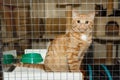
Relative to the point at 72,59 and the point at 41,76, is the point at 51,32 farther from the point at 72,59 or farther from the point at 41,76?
the point at 41,76

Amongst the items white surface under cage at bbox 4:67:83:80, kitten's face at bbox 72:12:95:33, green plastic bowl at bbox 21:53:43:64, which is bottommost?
white surface under cage at bbox 4:67:83:80

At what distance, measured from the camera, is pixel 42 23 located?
8.55 feet

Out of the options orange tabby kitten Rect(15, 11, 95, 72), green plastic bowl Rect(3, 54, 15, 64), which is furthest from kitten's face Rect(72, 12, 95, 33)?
green plastic bowl Rect(3, 54, 15, 64)

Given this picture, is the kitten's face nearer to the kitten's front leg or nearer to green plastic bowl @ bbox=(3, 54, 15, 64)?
the kitten's front leg

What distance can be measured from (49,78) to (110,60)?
121 cm

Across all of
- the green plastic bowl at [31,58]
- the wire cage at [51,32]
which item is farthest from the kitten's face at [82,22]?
the green plastic bowl at [31,58]

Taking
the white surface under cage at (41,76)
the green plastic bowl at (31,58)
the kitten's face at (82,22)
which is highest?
the kitten's face at (82,22)

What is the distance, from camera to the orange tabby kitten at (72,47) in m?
1.52

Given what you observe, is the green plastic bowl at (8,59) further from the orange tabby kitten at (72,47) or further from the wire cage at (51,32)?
the orange tabby kitten at (72,47)

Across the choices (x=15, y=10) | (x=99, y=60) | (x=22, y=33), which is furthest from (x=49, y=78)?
(x=99, y=60)

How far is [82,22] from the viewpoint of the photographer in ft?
5.10

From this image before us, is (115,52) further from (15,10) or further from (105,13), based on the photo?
(15,10)

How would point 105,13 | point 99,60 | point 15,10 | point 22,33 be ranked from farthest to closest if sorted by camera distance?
point 105,13 → point 99,60 → point 22,33 → point 15,10

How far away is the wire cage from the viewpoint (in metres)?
1.64
